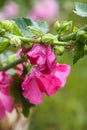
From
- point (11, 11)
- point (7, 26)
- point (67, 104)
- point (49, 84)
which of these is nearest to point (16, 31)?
point (7, 26)

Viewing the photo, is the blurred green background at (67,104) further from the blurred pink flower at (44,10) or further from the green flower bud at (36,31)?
the green flower bud at (36,31)

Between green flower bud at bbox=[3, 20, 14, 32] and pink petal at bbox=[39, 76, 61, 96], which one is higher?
green flower bud at bbox=[3, 20, 14, 32]

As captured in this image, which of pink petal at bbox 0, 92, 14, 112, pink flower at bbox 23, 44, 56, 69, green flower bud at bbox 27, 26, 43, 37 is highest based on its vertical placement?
green flower bud at bbox 27, 26, 43, 37

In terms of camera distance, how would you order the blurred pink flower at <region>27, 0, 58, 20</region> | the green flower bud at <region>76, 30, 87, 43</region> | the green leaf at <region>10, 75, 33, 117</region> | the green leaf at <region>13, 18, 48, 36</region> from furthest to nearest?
1. the blurred pink flower at <region>27, 0, 58, 20</region>
2. the green leaf at <region>10, 75, 33, 117</region>
3. the green leaf at <region>13, 18, 48, 36</region>
4. the green flower bud at <region>76, 30, 87, 43</region>

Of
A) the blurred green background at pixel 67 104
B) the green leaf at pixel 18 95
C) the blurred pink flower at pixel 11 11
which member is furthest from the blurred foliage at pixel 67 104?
the green leaf at pixel 18 95

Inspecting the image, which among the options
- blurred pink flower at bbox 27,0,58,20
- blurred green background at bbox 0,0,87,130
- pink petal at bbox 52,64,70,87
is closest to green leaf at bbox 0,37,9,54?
pink petal at bbox 52,64,70,87

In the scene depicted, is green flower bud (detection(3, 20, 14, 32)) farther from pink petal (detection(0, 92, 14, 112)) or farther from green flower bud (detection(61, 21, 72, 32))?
pink petal (detection(0, 92, 14, 112))

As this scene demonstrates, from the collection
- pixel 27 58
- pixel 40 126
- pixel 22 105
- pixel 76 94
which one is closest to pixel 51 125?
pixel 40 126

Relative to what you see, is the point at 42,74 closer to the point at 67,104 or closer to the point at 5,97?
the point at 5,97
